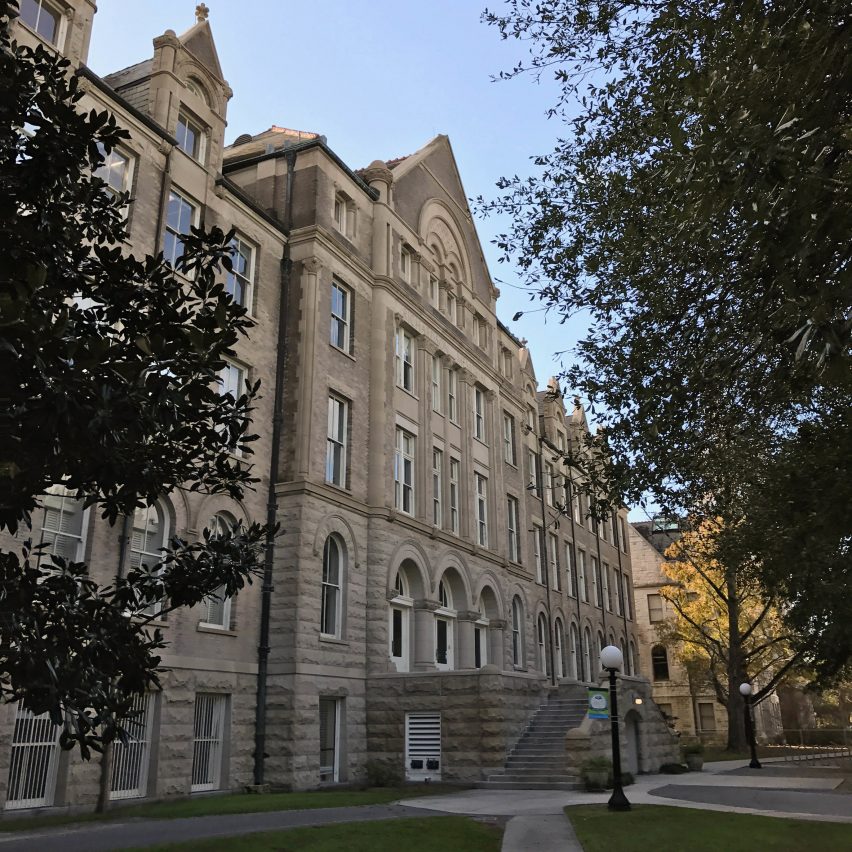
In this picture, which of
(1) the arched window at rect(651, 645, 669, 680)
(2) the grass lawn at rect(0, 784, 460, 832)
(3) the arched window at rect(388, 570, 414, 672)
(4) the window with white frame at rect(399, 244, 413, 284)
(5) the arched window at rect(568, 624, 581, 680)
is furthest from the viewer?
(1) the arched window at rect(651, 645, 669, 680)

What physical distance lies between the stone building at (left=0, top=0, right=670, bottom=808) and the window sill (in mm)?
94

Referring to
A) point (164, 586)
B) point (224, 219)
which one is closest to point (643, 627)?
point (224, 219)

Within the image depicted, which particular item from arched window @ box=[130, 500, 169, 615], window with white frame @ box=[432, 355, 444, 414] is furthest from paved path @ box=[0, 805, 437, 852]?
window with white frame @ box=[432, 355, 444, 414]

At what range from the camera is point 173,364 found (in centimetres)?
598

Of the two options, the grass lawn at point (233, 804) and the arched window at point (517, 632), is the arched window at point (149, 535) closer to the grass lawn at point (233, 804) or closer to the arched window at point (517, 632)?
the grass lawn at point (233, 804)

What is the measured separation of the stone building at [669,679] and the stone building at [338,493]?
30928 mm

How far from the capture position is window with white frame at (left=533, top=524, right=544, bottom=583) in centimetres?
3919

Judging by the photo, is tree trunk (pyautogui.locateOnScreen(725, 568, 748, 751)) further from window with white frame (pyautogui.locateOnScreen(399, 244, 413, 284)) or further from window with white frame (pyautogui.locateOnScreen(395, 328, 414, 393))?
window with white frame (pyautogui.locateOnScreen(399, 244, 413, 284))

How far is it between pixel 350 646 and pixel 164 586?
50.6 feet

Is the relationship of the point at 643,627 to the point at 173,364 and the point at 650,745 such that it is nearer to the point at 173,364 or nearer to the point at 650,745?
the point at 650,745

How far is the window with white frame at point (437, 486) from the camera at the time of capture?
28658 mm

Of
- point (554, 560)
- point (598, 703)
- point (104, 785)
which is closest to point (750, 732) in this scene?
point (554, 560)

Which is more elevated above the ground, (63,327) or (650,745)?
(63,327)

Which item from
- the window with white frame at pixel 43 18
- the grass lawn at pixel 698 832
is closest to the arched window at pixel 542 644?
the grass lawn at pixel 698 832
